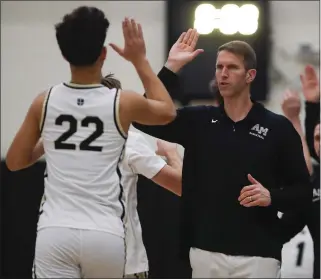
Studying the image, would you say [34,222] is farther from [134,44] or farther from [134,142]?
[134,44]

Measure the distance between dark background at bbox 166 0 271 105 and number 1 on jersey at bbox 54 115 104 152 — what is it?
347 centimetres

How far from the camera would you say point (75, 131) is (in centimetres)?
263

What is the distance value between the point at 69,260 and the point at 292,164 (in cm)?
121

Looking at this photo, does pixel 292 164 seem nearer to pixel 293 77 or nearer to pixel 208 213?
pixel 208 213

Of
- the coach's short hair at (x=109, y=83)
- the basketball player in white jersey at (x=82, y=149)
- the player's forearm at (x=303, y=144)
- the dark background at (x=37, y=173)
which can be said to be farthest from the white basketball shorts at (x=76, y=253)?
the dark background at (x=37, y=173)

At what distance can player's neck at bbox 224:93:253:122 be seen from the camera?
3414 mm

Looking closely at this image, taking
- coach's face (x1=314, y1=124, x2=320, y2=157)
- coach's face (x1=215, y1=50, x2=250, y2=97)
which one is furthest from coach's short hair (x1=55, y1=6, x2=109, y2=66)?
coach's face (x1=314, y1=124, x2=320, y2=157)

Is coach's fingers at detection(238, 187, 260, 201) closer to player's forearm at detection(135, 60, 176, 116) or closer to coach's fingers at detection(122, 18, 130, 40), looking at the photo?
player's forearm at detection(135, 60, 176, 116)

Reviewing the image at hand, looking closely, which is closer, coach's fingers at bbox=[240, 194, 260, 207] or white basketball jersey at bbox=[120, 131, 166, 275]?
coach's fingers at bbox=[240, 194, 260, 207]

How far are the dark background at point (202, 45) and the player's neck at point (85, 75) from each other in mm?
3393

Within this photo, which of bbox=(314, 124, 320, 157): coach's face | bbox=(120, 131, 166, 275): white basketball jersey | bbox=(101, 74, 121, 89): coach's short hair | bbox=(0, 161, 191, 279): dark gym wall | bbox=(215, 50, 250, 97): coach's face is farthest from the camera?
bbox=(0, 161, 191, 279): dark gym wall

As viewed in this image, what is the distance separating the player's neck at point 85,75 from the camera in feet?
8.70

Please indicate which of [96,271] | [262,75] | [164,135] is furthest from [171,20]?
[96,271]

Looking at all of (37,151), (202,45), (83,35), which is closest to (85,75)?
(83,35)
